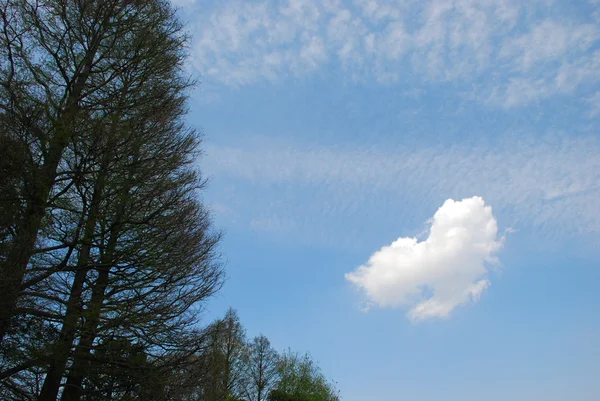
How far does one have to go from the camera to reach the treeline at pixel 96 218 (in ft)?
27.6

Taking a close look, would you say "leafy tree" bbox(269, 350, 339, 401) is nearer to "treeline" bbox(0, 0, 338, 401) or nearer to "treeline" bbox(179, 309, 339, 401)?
→ "treeline" bbox(179, 309, 339, 401)

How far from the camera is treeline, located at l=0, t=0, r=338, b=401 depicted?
27.6ft

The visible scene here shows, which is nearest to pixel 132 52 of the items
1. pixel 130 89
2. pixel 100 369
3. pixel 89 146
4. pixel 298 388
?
pixel 130 89

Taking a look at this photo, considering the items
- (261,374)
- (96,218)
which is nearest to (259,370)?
(261,374)

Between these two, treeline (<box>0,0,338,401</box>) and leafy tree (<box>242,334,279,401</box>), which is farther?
leafy tree (<box>242,334,279,401</box>)

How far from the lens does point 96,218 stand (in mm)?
9234

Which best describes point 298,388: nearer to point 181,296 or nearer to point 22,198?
point 181,296

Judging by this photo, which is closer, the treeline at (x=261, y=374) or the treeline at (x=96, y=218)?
the treeline at (x=96, y=218)

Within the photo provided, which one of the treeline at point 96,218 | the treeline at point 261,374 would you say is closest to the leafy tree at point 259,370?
the treeline at point 261,374

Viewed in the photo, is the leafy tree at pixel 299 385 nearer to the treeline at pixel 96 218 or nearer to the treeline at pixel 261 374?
the treeline at pixel 261 374

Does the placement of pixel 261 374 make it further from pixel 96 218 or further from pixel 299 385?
pixel 96 218

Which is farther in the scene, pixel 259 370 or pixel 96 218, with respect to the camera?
pixel 259 370

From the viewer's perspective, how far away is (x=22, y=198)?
8.25 m

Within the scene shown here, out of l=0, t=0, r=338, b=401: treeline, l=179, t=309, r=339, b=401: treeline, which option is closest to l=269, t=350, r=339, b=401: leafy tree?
l=179, t=309, r=339, b=401: treeline
